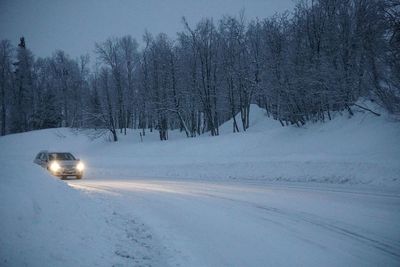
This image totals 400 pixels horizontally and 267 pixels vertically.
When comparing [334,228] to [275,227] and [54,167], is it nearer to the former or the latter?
[275,227]

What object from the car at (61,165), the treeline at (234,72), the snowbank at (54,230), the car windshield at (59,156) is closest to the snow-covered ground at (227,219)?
the snowbank at (54,230)

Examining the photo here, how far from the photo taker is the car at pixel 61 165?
23.1 metres

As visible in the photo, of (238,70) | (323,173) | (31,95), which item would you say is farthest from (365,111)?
(31,95)

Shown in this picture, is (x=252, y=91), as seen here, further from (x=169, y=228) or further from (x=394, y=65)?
(x=169, y=228)

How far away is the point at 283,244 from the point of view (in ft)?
23.9

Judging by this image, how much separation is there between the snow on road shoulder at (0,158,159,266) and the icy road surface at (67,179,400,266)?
0.73 metres

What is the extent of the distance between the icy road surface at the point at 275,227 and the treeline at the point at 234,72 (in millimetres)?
10878

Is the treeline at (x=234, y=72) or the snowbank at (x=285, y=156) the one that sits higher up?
the treeline at (x=234, y=72)

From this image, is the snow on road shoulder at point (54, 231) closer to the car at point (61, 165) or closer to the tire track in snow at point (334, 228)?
the tire track in snow at point (334, 228)

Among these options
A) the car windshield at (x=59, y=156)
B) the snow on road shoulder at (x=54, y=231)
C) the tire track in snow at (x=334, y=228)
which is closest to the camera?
the snow on road shoulder at (x=54, y=231)

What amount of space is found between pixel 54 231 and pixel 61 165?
17872 millimetres

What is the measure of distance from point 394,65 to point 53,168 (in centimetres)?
2118

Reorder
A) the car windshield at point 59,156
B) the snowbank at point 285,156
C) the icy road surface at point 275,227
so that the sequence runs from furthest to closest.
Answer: the car windshield at point 59,156
the snowbank at point 285,156
the icy road surface at point 275,227

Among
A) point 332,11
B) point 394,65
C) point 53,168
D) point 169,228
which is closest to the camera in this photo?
point 169,228
